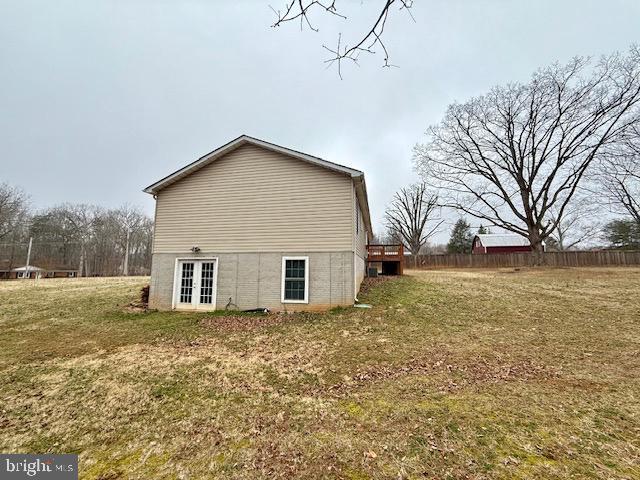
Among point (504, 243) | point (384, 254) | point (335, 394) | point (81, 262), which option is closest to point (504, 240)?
point (504, 243)

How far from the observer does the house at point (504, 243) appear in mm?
34938

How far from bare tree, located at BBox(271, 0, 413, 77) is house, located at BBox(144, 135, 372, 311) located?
25.5 ft

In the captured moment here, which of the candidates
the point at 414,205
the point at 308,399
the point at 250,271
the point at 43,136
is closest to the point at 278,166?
the point at 250,271

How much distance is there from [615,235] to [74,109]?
5905cm

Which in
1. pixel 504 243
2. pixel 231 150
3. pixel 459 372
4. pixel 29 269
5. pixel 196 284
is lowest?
pixel 459 372

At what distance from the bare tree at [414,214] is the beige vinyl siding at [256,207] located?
91.3ft

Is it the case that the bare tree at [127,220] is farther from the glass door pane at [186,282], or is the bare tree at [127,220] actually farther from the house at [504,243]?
the house at [504,243]

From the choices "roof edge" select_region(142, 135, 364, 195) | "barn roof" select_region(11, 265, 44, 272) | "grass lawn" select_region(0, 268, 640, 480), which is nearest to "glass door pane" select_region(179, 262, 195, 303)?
"grass lawn" select_region(0, 268, 640, 480)

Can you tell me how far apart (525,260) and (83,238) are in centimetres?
5906

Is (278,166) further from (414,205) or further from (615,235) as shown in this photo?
(615,235)

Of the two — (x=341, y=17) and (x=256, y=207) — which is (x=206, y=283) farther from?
(x=341, y=17)

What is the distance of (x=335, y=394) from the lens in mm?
4707

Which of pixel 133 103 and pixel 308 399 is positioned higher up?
pixel 133 103

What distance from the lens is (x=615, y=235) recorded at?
31.5 m
